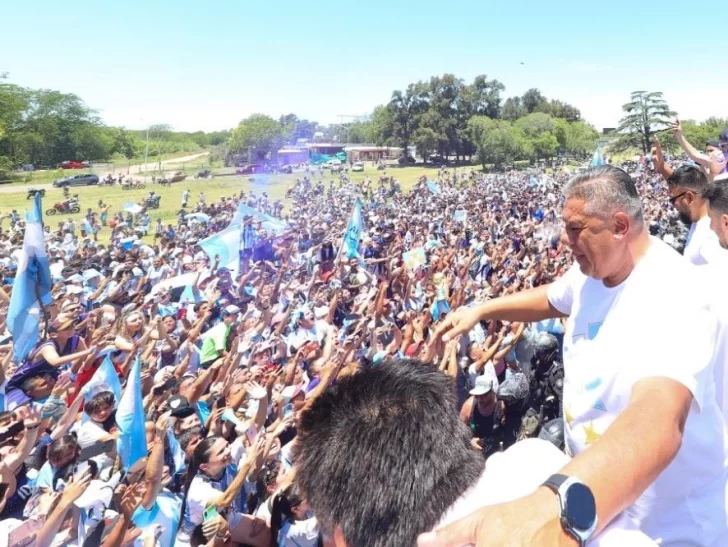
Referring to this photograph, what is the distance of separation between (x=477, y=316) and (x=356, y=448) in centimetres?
105

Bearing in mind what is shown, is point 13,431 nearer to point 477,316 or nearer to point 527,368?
point 477,316

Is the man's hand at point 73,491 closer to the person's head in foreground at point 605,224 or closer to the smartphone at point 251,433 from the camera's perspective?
the smartphone at point 251,433

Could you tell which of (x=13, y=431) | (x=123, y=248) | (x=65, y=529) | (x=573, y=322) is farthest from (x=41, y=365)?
(x=123, y=248)

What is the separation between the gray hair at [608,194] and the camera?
1.62 m

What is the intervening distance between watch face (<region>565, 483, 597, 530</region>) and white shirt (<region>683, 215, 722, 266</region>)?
186cm

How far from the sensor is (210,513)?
9.23 ft

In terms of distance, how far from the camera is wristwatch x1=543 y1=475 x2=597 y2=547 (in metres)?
0.80

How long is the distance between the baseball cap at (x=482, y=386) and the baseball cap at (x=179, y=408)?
2.20 m

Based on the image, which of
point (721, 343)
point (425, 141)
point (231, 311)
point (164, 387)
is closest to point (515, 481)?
point (721, 343)

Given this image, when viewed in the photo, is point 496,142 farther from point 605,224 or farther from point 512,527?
point 512,527

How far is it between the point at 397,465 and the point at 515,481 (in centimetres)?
21

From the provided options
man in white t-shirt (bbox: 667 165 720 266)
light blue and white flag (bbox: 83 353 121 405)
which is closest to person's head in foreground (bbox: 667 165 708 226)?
man in white t-shirt (bbox: 667 165 720 266)

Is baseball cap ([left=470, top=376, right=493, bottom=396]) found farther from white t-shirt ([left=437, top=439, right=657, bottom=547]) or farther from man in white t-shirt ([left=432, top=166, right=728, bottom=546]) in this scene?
white t-shirt ([left=437, top=439, right=657, bottom=547])

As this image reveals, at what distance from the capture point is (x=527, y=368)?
566 centimetres
